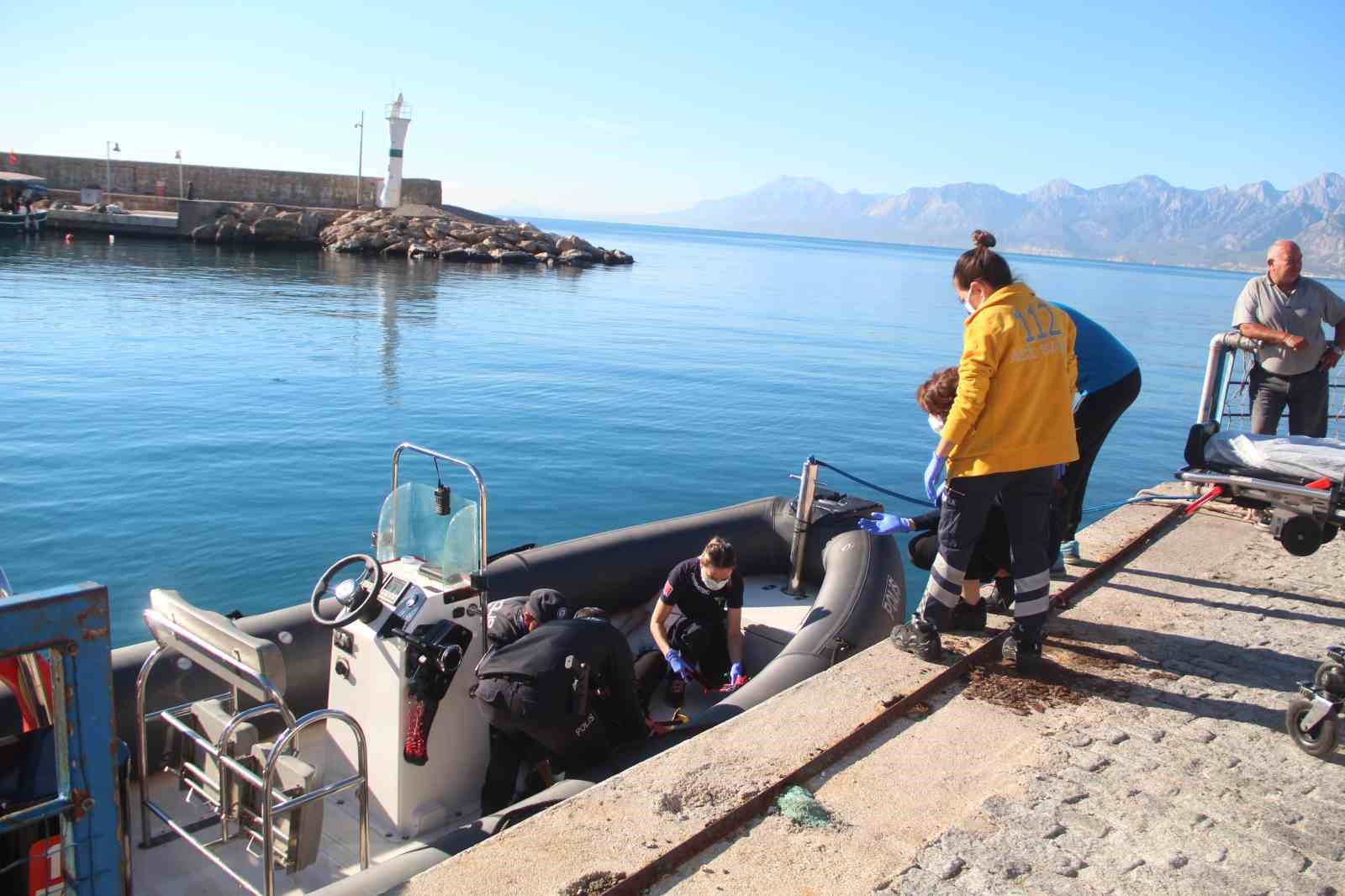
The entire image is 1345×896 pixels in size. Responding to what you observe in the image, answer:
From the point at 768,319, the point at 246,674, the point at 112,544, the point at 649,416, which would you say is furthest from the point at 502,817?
the point at 768,319

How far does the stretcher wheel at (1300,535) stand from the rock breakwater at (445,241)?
4512 centimetres

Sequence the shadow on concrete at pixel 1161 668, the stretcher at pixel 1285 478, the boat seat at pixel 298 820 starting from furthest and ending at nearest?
the stretcher at pixel 1285 478
the shadow on concrete at pixel 1161 668
the boat seat at pixel 298 820

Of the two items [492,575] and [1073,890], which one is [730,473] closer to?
[492,575]

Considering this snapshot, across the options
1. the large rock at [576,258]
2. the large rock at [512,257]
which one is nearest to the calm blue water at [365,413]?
the large rock at [512,257]

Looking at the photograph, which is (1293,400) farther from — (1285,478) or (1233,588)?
(1285,478)

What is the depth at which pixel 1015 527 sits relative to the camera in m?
3.82

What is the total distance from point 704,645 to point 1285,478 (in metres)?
2.76

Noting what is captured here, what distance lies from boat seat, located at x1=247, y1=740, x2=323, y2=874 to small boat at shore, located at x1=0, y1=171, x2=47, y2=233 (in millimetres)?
47210

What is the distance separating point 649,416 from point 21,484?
8798mm

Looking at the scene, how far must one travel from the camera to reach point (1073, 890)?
2.58m

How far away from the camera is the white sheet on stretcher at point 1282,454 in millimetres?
4191

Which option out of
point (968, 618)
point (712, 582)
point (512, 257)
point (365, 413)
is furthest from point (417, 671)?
point (512, 257)

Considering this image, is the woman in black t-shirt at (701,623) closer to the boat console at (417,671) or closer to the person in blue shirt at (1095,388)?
the boat console at (417,671)

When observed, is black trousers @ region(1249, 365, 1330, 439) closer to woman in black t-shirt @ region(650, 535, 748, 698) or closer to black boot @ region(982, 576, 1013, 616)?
black boot @ region(982, 576, 1013, 616)
